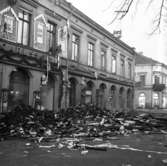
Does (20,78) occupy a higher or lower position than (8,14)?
lower

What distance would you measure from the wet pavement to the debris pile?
1205 mm

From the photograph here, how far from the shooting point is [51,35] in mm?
17328

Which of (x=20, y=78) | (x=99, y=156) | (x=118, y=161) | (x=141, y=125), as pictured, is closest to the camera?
(x=118, y=161)

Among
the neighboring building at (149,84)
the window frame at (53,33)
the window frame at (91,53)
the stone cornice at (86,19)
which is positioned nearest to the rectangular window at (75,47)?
the stone cornice at (86,19)

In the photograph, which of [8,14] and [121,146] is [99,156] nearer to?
[121,146]

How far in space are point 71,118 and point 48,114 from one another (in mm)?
1279

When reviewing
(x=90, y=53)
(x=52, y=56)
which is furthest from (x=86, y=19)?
(x=52, y=56)

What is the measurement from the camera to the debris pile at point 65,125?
10.7 metres

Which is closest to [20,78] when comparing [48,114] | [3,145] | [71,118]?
[48,114]

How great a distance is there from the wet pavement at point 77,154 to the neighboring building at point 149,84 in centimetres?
4076

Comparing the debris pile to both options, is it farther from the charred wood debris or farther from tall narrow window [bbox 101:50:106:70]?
tall narrow window [bbox 101:50:106:70]

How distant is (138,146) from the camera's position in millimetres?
8836

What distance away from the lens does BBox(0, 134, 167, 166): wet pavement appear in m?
6.38

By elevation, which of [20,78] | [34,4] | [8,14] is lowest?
[20,78]
